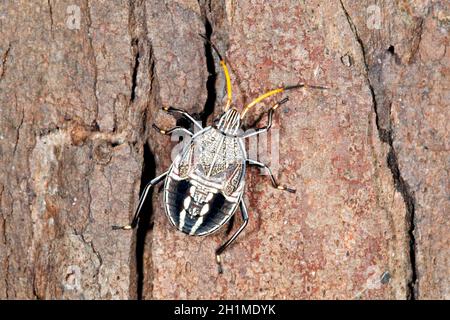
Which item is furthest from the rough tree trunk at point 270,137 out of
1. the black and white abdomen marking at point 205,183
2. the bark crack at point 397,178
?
the black and white abdomen marking at point 205,183

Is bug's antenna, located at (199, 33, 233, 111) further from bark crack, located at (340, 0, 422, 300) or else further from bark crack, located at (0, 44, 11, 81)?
bark crack, located at (0, 44, 11, 81)

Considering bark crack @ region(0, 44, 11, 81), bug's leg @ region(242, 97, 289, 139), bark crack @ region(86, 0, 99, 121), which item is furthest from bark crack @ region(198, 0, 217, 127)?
bark crack @ region(0, 44, 11, 81)

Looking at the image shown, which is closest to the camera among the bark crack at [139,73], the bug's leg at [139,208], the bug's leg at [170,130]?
the bug's leg at [139,208]

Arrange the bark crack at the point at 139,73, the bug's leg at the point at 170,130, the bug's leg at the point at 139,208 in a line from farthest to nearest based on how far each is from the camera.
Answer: the bug's leg at the point at 170,130, the bark crack at the point at 139,73, the bug's leg at the point at 139,208

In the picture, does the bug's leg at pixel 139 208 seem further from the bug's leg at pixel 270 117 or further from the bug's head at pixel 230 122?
the bug's leg at pixel 270 117

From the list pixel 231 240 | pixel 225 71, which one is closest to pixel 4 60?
pixel 225 71

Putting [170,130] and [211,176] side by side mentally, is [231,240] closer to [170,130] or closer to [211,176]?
[211,176]

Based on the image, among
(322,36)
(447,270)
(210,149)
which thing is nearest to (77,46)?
(210,149)
